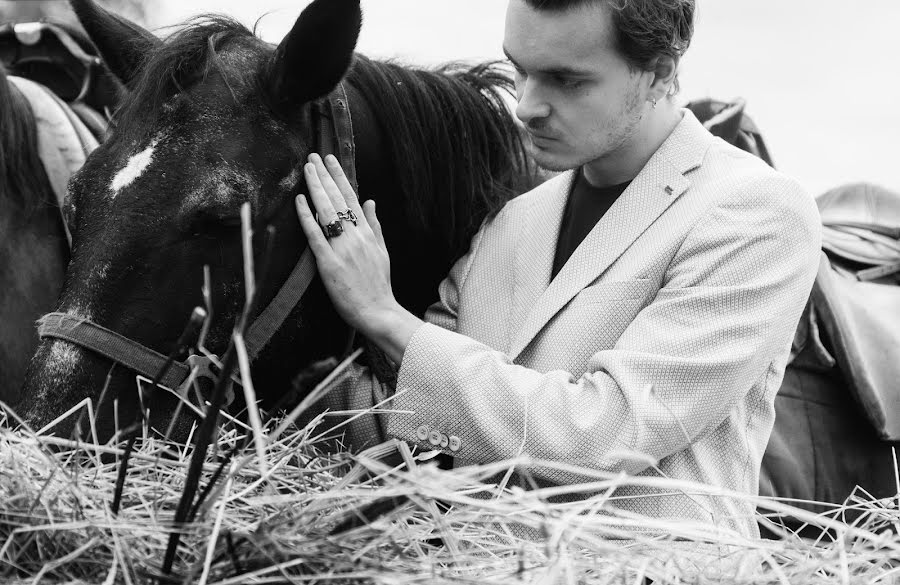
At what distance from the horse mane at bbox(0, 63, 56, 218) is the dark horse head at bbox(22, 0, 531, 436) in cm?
88

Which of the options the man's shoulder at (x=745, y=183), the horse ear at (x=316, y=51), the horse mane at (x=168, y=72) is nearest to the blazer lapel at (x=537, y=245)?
the man's shoulder at (x=745, y=183)

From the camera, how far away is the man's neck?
2.24 metres

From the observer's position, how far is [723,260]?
77.2 inches

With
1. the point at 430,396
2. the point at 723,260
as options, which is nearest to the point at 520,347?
the point at 430,396

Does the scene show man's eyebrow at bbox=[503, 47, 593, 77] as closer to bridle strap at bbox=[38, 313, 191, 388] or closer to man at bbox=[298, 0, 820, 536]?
man at bbox=[298, 0, 820, 536]

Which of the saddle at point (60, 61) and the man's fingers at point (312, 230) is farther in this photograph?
the saddle at point (60, 61)

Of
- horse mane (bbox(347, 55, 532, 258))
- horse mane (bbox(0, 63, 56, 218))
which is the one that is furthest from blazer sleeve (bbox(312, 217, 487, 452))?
horse mane (bbox(0, 63, 56, 218))

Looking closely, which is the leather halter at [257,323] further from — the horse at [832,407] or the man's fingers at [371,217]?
the horse at [832,407]

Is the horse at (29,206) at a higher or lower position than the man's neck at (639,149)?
lower

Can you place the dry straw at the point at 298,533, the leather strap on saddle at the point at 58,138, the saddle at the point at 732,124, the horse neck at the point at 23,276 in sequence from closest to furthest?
the dry straw at the point at 298,533, the horse neck at the point at 23,276, the leather strap on saddle at the point at 58,138, the saddle at the point at 732,124

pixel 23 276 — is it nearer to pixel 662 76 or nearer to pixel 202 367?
pixel 202 367

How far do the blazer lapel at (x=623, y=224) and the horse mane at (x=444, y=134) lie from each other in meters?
0.43

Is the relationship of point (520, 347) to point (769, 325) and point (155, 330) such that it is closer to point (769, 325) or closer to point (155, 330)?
point (769, 325)

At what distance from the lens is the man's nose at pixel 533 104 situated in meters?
2.10
